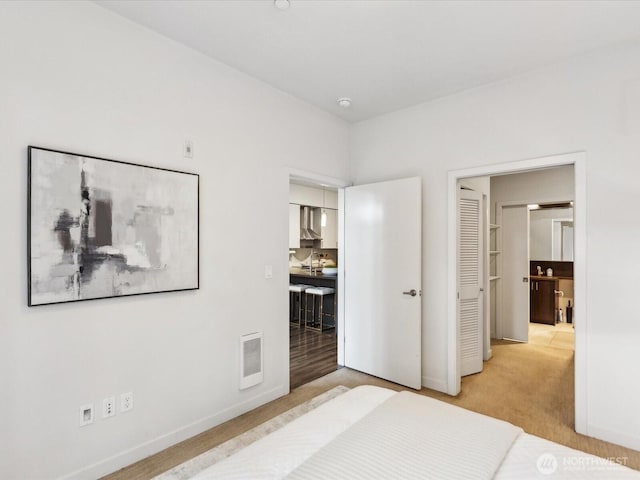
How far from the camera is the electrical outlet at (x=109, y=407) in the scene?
2066 mm

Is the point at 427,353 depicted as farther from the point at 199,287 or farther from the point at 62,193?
the point at 62,193

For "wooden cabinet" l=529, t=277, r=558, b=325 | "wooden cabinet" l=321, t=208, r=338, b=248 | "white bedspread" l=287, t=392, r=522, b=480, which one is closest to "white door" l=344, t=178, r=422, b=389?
"white bedspread" l=287, t=392, r=522, b=480

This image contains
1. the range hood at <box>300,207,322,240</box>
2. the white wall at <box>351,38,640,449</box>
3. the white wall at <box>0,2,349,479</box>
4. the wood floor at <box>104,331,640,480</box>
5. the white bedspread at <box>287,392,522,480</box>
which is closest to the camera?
the white bedspread at <box>287,392,522,480</box>

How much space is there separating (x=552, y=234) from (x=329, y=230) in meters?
4.32

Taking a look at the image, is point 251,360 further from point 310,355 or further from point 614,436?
point 614,436

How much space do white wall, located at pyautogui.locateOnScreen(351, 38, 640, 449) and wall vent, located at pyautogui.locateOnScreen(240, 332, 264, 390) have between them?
173 cm

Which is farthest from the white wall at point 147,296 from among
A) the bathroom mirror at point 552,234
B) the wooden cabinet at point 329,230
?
the bathroom mirror at point 552,234

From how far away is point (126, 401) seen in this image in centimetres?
216

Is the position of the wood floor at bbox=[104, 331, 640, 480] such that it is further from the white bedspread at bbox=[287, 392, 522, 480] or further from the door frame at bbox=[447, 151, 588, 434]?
the white bedspread at bbox=[287, 392, 522, 480]

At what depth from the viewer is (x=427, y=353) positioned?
3424mm

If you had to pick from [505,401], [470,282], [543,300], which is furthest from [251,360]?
[543,300]

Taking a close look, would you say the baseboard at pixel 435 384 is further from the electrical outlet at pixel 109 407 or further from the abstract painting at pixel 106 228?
the electrical outlet at pixel 109 407

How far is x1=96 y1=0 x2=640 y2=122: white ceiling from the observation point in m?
2.08

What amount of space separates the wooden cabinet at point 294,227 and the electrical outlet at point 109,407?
14.9ft
